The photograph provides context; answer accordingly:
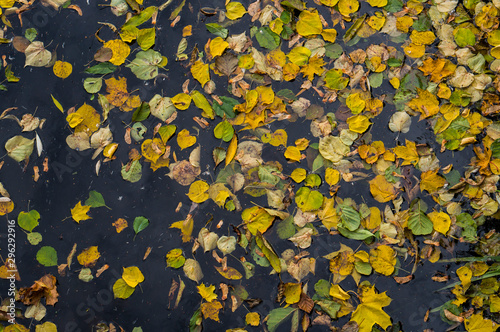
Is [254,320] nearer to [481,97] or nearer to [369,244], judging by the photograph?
[369,244]

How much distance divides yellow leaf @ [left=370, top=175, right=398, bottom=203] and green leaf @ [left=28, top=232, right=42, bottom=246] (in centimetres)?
148

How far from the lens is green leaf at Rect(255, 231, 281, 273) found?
1645 mm

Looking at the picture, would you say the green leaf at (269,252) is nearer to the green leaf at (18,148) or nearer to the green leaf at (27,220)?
the green leaf at (27,220)

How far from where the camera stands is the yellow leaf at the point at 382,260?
5.41ft

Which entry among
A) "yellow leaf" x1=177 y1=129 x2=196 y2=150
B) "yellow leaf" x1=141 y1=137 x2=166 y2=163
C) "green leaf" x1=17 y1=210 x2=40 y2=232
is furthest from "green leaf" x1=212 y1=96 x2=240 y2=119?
"green leaf" x1=17 y1=210 x2=40 y2=232

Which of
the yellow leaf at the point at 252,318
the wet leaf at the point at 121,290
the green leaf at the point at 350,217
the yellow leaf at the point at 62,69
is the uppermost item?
the yellow leaf at the point at 62,69

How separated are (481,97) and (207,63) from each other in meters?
1.25

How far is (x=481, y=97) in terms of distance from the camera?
1.73m

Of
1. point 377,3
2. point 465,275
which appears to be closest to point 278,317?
point 465,275

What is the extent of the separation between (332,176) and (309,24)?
27.6 inches

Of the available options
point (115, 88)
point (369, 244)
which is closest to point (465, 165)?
point (369, 244)

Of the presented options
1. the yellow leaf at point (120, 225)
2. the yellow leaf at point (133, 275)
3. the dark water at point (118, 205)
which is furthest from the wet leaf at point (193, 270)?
the yellow leaf at point (120, 225)

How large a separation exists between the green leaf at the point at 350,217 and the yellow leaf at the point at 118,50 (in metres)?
1.19

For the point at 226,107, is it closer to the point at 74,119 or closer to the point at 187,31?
the point at 187,31
